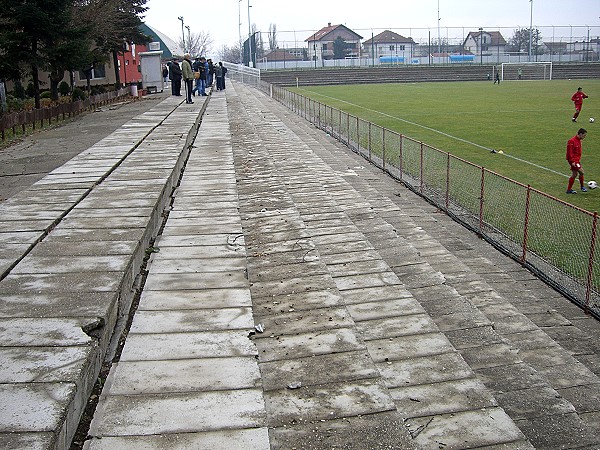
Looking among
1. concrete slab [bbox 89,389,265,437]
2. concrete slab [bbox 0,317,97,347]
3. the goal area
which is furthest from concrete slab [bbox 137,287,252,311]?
the goal area

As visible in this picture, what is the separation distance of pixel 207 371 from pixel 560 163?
18849 millimetres

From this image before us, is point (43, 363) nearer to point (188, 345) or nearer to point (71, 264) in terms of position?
point (188, 345)

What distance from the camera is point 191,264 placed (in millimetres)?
8125

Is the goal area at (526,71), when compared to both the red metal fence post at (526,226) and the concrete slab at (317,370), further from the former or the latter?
the concrete slab at (317,370)

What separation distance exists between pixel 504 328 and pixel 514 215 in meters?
5.22

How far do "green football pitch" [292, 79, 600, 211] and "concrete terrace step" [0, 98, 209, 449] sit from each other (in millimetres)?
10246

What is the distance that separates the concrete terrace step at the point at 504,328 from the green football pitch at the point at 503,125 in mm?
5635

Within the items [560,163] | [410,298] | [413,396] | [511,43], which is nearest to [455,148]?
[560,163]

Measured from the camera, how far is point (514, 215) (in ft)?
43.0

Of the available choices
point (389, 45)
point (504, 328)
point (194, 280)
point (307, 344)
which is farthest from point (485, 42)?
point (307, 344)

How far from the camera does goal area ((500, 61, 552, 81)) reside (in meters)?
81.4

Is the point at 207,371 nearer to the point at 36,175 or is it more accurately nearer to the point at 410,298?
the point at 410,298

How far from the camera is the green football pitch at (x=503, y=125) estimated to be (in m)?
20.4

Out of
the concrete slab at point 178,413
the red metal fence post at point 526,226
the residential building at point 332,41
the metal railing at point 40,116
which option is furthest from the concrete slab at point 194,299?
A: the residential building at point 332,41
